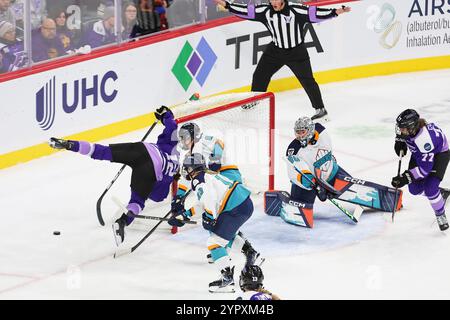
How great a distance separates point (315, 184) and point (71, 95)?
266 cm

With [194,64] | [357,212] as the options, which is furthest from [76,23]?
[357,212]

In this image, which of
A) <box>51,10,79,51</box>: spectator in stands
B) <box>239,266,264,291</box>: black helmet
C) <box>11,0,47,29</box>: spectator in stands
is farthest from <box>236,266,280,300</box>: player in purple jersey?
<box>51,10,79,51</box>: spectator in stands

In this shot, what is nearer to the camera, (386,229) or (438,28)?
(386,229)

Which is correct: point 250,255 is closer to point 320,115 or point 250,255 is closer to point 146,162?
point 146,162

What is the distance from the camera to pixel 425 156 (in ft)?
28.6

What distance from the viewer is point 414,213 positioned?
30.7 feet

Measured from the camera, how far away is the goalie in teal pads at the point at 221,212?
25.4 ft

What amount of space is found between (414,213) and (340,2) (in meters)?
4.08

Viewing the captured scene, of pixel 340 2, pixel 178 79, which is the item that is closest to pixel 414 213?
pixel 178 79

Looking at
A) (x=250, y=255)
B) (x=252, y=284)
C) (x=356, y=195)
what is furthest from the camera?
(x=356, y=195)

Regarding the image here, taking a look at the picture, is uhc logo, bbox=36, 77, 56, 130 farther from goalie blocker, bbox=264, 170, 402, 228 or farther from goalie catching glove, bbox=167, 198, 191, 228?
goalie catching glove, bbox=167, 198, 191, 228

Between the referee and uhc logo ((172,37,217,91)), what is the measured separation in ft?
1.53

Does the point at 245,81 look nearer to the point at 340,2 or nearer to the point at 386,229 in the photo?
the point at 340,2

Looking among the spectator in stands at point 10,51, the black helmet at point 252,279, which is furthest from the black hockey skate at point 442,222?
the spectator in stands at point 10,51
